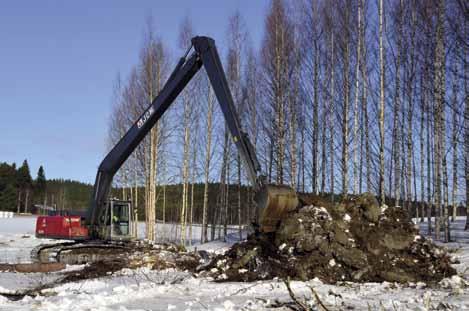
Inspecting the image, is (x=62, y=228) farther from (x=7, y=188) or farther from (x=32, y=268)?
(x=7, y=188)

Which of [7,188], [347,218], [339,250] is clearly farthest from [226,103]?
[7,188]

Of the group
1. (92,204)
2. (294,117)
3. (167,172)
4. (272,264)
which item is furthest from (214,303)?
(167,172)

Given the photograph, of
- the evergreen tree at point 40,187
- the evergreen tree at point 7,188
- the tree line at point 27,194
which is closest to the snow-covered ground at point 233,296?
the tree line at point 27,194

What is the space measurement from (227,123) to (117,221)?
25.1 ft

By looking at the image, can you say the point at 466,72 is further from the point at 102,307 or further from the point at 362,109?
the point at 102,307

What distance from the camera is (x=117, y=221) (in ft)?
53.8

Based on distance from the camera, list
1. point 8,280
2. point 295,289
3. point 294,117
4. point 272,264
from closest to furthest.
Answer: point 295,289 < point 272,264 < point 8,280 < point 294,117

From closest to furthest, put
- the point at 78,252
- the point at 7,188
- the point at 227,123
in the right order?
the point at 227,123 → the point at 78,252 → the point at 7,188

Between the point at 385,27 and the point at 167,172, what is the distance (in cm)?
1451

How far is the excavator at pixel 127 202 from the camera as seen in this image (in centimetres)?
934

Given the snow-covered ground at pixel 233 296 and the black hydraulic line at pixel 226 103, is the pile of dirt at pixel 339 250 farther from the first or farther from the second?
the black hydraulic line at pixel 226 103

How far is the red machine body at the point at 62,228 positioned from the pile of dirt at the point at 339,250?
7386mm

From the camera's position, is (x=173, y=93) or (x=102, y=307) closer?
(x=102, y=307)

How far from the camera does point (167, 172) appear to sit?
27203mm
